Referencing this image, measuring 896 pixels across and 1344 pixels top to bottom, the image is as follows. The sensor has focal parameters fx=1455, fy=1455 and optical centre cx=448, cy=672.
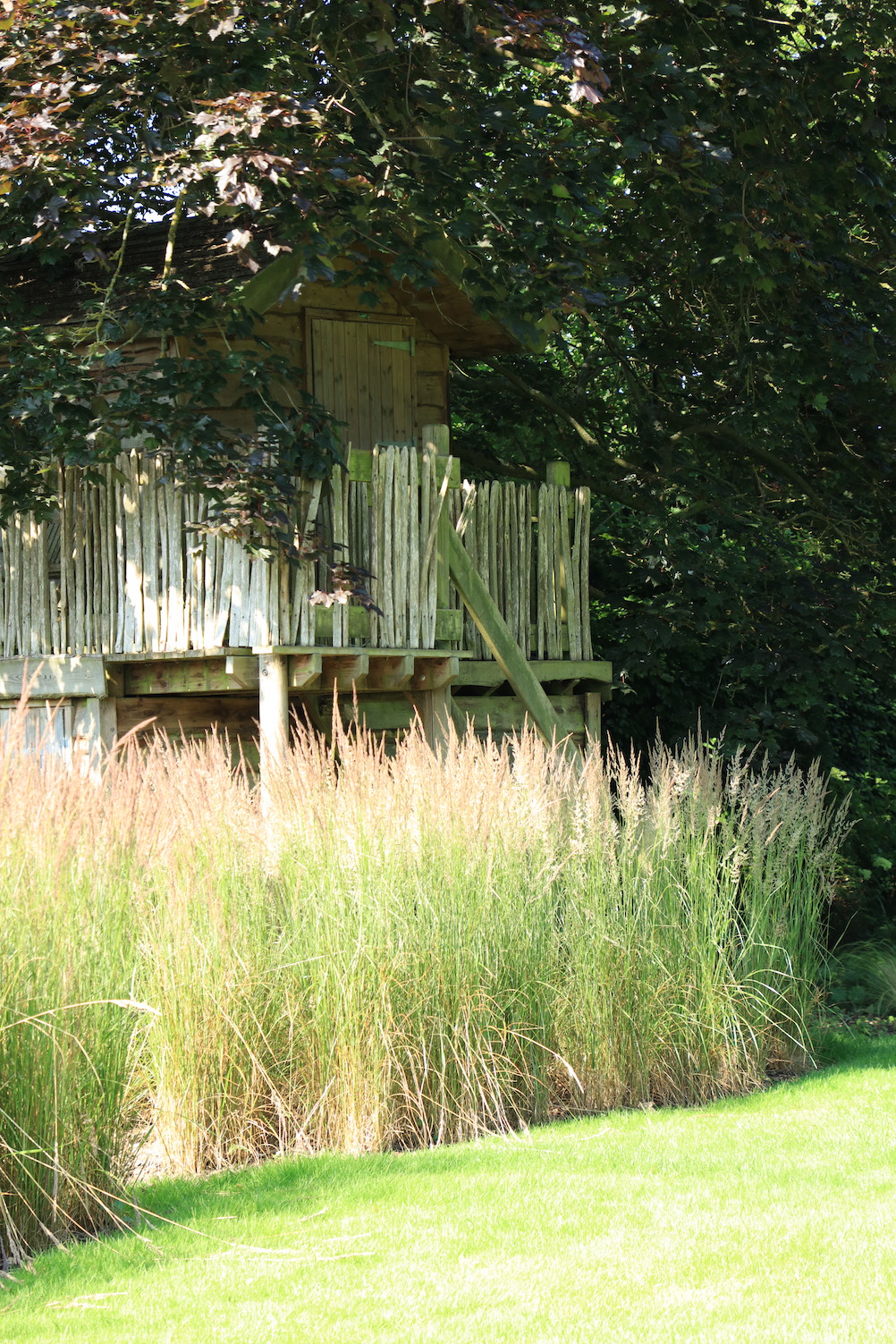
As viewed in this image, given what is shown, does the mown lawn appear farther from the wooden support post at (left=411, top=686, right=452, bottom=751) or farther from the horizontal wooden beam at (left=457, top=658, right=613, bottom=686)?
the horizontal wooden beam at (left=457, top=658, right=613, bottom=686)

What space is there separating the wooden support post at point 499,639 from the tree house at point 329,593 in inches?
0.6

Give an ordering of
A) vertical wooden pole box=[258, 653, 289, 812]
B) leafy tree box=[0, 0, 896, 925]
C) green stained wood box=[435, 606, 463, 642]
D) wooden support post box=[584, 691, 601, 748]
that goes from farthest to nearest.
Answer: wooden support post box=[584, 691, 601, 748] → green stained wood box=[435, 606, 463, 642] → vertical wooden pole box=[258, 653, 289, 812] → leafy tree box=[0, 0, 896, 925]

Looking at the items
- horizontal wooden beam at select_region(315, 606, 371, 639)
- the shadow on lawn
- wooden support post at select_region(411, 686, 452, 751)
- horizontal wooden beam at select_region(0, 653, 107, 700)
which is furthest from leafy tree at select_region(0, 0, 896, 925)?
the shadow on lawn

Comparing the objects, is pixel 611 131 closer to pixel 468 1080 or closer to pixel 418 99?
pixel 418 99

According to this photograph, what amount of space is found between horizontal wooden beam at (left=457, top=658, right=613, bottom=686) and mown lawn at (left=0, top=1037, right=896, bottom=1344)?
4.99 meters

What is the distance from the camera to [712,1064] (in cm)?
691

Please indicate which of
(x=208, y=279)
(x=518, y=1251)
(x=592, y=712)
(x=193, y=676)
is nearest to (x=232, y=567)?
(x=193, y=676)

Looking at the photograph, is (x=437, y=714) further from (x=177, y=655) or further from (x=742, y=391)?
(x=742, y=391)

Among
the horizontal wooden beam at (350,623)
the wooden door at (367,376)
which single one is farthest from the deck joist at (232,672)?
the wooden door at (367,376)

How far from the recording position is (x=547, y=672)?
1116cm

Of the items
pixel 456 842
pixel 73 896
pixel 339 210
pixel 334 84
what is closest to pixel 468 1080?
pixel 456 842

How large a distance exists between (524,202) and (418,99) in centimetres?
108

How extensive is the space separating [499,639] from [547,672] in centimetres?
85

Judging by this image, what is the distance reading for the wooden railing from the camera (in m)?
9.19
